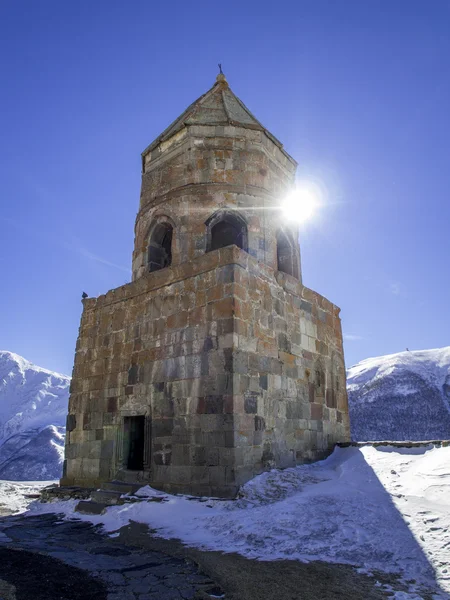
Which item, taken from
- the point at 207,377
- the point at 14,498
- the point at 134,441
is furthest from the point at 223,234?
the point at 14,498

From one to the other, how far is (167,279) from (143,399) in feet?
7.26

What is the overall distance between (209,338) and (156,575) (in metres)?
3.62

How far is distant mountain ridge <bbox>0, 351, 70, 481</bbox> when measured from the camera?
4662 cm

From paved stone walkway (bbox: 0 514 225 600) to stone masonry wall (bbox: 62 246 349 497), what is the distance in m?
1.75

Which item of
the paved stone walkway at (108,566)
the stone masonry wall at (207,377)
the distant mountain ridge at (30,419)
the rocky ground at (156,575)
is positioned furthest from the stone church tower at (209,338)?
the distant mountain ridge at (30,419)

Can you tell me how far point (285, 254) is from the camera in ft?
30.8

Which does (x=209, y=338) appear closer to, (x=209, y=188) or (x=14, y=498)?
(x=209, y=188)

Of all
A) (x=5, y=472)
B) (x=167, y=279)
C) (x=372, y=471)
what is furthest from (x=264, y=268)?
(x=5, y=472)

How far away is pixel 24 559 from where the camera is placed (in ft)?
14.0

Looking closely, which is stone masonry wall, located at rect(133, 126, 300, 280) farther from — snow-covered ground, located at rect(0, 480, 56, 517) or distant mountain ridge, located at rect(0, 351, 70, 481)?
distant mountain ridge, located at rect(0, 351, 70, 481)

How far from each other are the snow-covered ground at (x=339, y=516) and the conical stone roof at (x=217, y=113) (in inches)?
273

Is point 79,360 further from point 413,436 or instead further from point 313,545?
point 413,436

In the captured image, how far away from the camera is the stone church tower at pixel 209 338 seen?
21.8 feet

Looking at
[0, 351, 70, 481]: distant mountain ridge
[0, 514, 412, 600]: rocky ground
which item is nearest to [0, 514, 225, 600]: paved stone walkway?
[0, 514, 412, 600]: rocky ground
